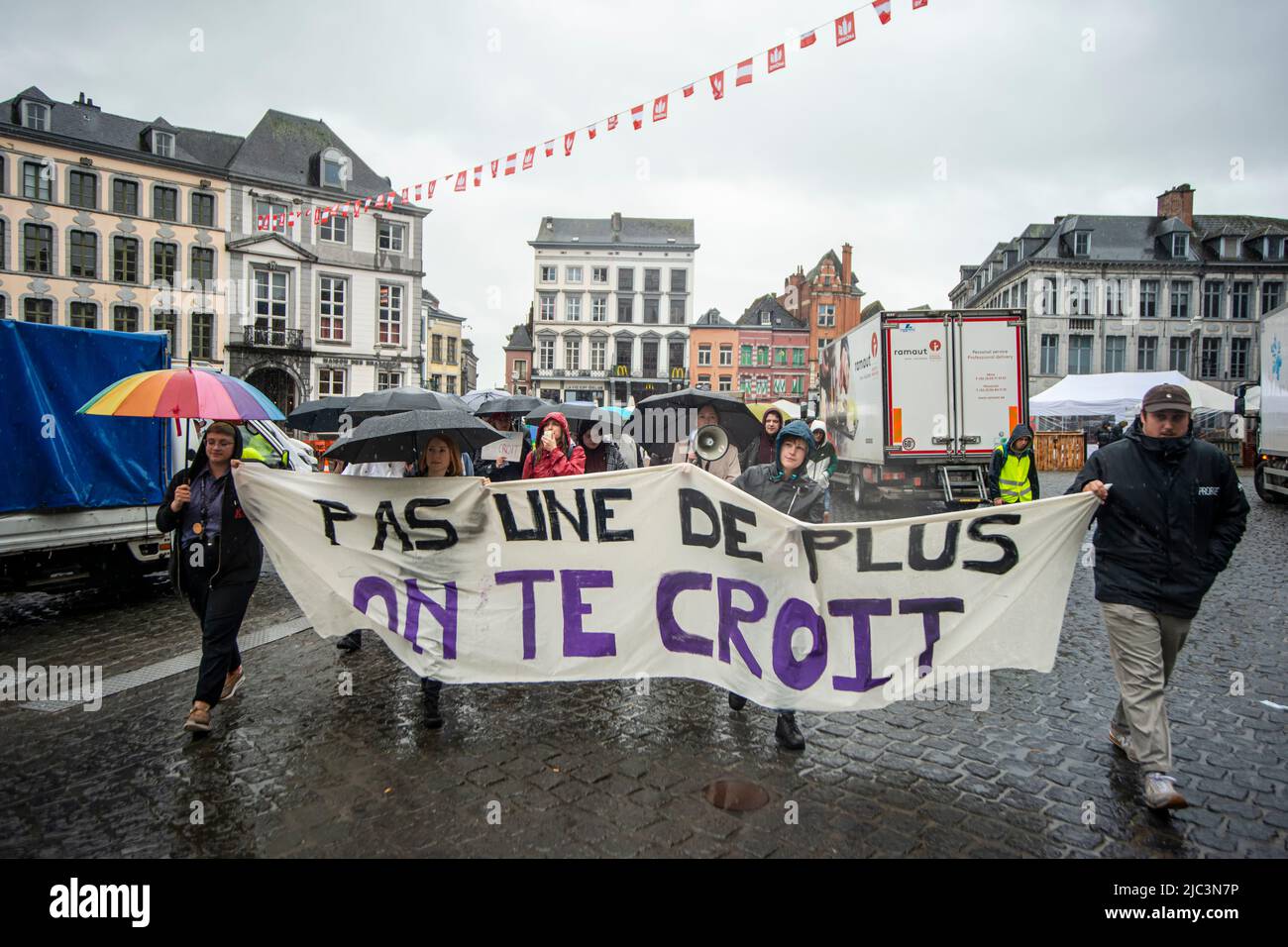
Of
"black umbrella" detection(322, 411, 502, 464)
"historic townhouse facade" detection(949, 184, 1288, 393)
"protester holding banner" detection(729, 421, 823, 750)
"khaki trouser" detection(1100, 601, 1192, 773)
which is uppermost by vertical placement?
"historic townhouse facade" detection(949, 184, 1288, 393)

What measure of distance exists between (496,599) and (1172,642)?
150 inches

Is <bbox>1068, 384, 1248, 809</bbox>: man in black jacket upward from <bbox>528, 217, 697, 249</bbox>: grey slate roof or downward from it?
downward

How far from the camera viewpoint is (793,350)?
6862 centimetres

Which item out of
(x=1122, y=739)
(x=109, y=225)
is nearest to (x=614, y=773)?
(x=1122, y=739)

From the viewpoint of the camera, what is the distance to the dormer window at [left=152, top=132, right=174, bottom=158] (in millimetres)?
40562

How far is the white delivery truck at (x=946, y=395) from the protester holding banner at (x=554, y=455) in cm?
899

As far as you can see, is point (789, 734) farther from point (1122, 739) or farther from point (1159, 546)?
point (1159, 546)

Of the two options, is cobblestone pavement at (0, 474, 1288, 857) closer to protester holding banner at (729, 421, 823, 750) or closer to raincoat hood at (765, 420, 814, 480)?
protester holding banner at (729, 421, 823, 750)

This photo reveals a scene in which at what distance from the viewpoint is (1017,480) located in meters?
9.01

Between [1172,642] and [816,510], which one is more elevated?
[816,510]

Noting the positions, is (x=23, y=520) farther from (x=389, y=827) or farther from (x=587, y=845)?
(x=587, y=845)

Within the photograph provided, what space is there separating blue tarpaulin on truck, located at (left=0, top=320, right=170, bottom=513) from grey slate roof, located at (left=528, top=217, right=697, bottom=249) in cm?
6387

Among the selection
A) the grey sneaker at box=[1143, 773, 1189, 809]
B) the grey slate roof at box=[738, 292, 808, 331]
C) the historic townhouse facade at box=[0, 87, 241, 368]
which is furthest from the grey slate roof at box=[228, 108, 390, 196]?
the grey sneaker at box=[1143, 773, 1189, 809]
